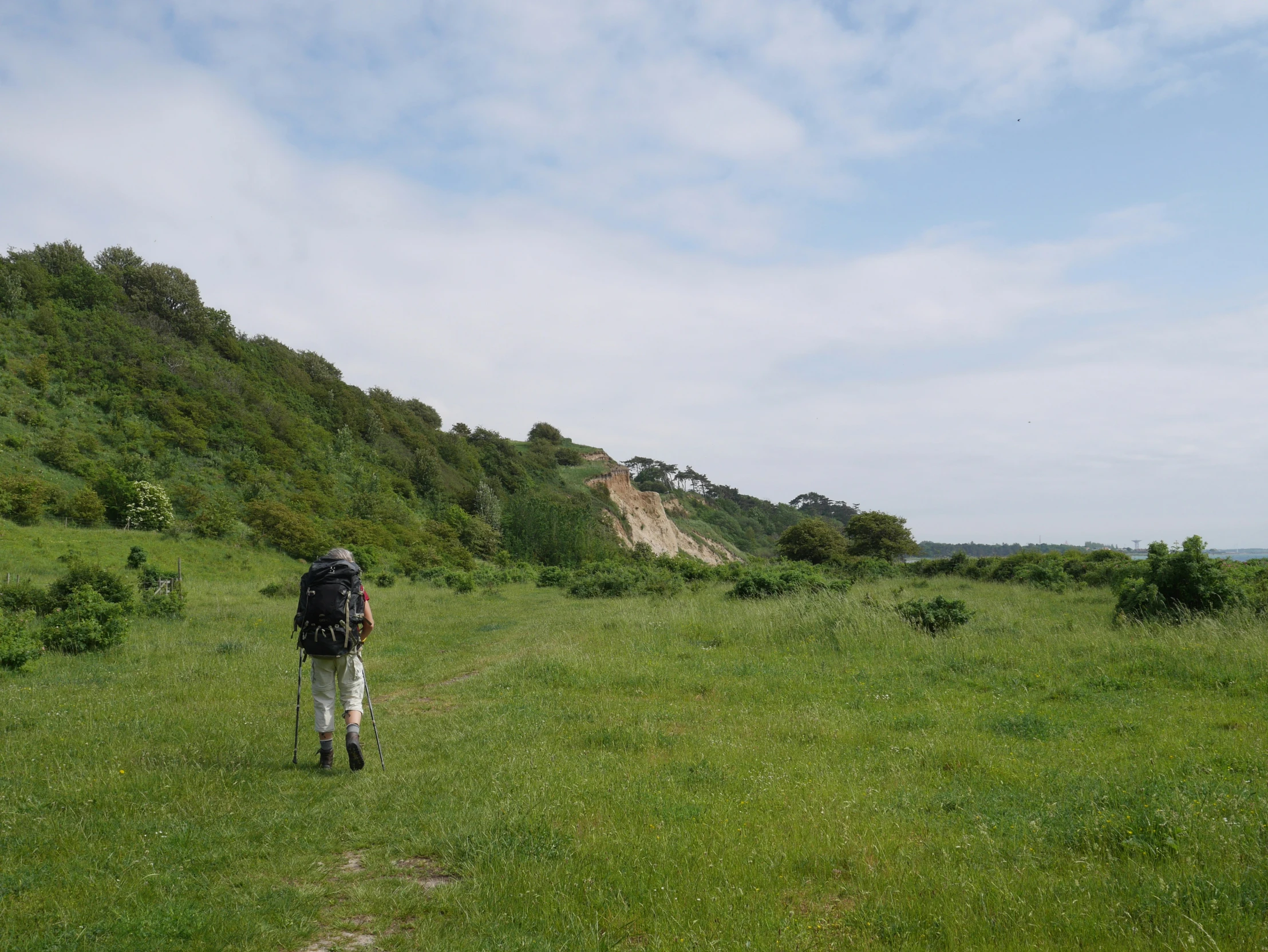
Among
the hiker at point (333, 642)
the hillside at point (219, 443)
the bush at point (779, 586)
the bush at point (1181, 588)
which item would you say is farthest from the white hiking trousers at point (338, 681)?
the hillside at point (219, 443)

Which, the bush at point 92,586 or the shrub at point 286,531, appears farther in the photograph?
the shrub at point 286,531

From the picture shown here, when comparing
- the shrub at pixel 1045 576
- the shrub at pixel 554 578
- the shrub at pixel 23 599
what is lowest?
the shrub at pixel 554 578

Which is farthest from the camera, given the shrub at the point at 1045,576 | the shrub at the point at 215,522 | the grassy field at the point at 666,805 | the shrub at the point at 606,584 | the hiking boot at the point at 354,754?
the shrub at the point at 215,522

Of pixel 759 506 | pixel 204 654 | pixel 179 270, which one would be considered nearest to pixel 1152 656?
pixel 204 654

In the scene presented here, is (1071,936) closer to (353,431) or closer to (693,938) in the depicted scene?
(693,938)

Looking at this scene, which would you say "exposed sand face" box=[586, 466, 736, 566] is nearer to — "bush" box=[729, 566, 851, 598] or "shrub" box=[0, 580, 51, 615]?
"bush" box=[729, 566, 851, 598]

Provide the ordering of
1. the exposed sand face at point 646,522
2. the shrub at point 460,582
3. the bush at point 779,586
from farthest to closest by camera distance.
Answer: the exposed sand face at point 646,522 < the shrub at point 460,582 < the bush at point 779,586

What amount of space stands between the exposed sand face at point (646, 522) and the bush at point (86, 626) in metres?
65.4

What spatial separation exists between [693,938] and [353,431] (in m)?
69.7

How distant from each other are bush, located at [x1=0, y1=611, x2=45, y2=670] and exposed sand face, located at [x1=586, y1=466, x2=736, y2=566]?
2630 inches

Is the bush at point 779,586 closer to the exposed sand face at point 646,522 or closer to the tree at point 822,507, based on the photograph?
the exposed sand face at point 646,522

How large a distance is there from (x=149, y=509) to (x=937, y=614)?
37688 millimetres

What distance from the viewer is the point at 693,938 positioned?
143 inches

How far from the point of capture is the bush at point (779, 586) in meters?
21.9
